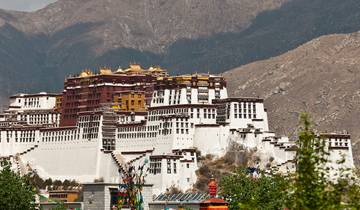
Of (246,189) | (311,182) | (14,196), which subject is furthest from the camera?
(246,189)

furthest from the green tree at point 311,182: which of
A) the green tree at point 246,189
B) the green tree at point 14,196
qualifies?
the green tree at point 14,196

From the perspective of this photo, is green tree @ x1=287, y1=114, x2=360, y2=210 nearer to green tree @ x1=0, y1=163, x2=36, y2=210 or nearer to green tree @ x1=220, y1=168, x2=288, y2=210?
green tree @ x1=220, y1=168, x2=288, y2=210

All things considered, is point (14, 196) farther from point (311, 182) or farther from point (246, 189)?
point (311, 182)

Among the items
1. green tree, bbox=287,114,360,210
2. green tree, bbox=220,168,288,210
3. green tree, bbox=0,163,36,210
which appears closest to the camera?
green tree, bbox=287,114,360,210

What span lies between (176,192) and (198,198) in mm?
23937

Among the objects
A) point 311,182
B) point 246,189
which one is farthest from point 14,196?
point 311,182

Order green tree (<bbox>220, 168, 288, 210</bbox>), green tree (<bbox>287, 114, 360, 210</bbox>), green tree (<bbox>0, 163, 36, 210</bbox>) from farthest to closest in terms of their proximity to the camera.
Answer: green tree (<bbox>220, 168, 288, 210</bbox>) < green tree (<bbox>0, 163, 36, 210</bbox>) < green tree (<bbox>287, 114, 360, 210</bbox>)

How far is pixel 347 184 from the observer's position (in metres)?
58.2

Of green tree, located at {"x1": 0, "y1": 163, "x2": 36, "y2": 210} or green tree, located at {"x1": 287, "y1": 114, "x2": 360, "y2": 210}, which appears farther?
green tree, located at {"x1": 0, "y1": 163, "x2": 36, "y2": 210}

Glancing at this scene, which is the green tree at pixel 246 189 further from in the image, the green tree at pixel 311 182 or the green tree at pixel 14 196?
the green tree at pixel 311 182

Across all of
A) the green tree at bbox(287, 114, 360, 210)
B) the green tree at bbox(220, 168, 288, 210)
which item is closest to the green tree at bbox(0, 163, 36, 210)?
the green tree at bbox(220, 168, 288, 210)

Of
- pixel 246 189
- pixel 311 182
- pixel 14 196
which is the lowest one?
pixel 311 182

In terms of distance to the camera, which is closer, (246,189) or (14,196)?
(14,196)

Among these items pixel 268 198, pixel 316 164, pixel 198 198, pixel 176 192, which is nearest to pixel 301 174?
pixel 316 164
